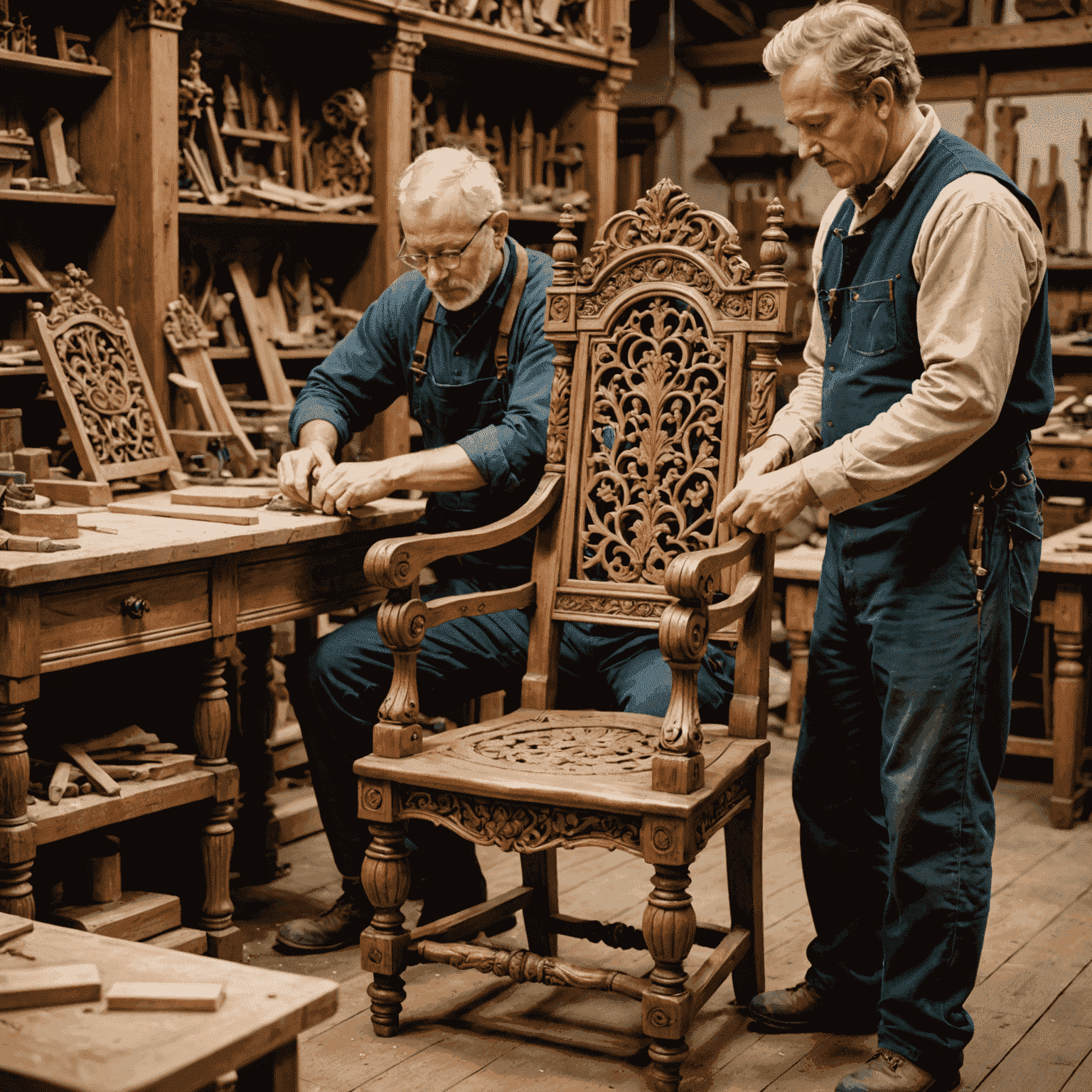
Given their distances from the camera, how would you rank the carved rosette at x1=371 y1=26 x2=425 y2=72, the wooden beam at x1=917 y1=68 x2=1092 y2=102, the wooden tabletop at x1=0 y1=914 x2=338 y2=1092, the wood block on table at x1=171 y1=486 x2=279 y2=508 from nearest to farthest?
the wooden tabletop at x1=0 y1=914 x2=338 y2=1092, the wood block on table at x1=171 y1=486 x2=279 y2=508, the carved rosette at x1=371 y1=26 x2=425 y2=72, the wooden beam at x1=917 y1=68 x2=1092 y2=102

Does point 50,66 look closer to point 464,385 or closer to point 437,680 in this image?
point 464,385

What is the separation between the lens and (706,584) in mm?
2463

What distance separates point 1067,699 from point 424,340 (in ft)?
7.32

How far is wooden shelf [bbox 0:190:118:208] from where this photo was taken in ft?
12.1

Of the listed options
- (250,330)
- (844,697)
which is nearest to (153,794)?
(844,697)

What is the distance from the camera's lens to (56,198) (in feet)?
12.5

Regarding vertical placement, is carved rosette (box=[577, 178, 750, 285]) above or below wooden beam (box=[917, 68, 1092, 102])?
below

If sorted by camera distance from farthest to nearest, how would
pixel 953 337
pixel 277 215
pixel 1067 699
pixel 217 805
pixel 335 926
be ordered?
pixel 277 215
pixel 1067 699
pixel 335 926
pixel 217 805
pixel 953 337

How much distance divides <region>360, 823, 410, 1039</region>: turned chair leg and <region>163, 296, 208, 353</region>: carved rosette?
1726 millimetres

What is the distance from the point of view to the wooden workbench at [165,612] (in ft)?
8.16

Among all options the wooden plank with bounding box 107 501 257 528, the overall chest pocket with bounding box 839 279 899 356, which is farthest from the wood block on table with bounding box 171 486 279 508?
the overall chest pocket with bounding box 839 279 899 356

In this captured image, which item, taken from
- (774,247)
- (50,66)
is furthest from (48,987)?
(50,66)

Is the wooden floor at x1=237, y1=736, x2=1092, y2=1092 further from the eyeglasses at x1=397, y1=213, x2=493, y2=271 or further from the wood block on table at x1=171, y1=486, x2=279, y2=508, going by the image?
the eyeglasses at x1=397, y1=213, x2=493, y2=271

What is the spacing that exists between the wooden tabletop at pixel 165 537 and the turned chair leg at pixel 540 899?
2.67ft
